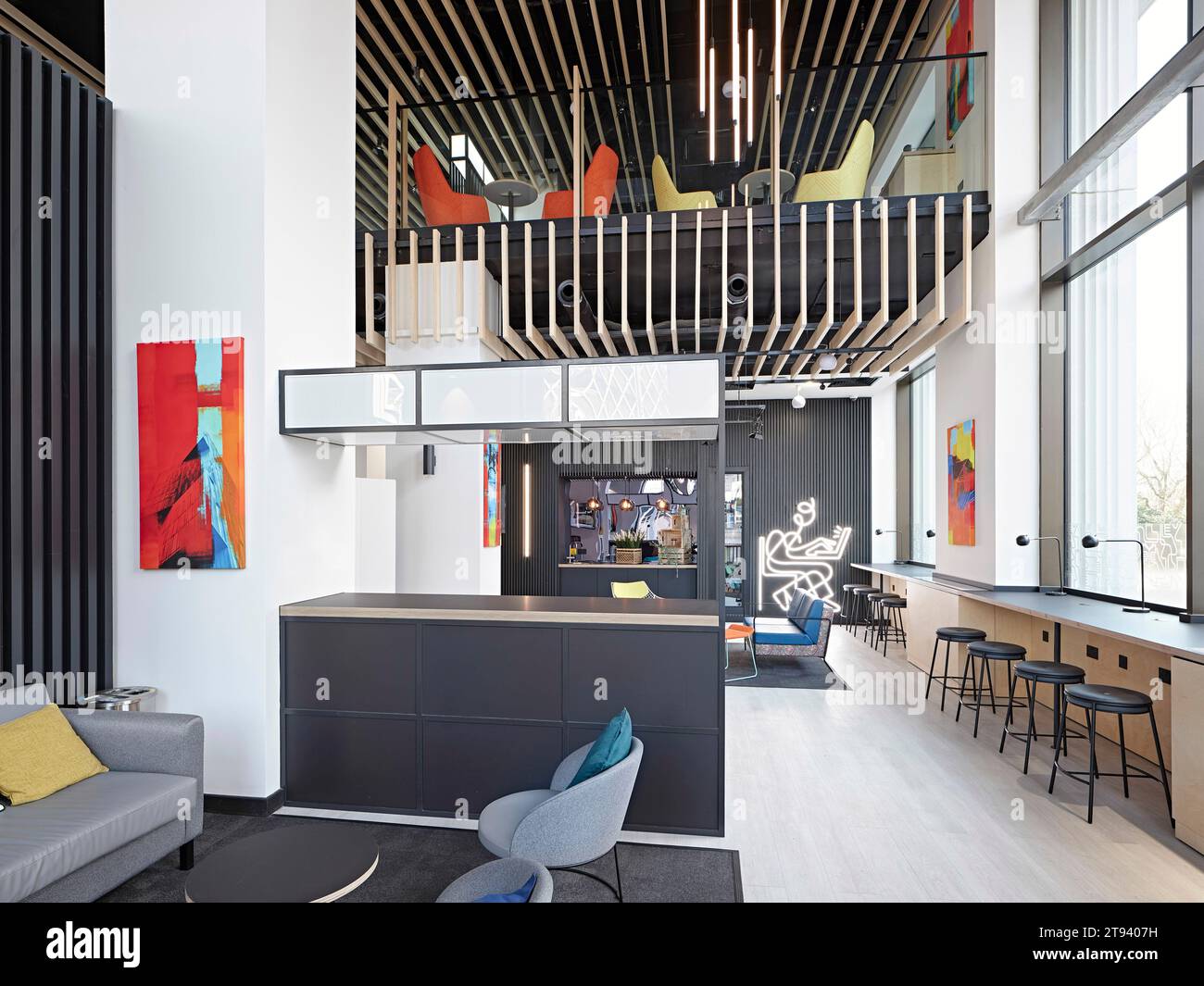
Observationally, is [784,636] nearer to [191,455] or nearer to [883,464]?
[883,464]

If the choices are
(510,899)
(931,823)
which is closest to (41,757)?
(510,899)

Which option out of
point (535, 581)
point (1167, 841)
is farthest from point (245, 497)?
point (535, 581)

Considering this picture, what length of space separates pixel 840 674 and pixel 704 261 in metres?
4.37

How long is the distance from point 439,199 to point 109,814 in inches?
199

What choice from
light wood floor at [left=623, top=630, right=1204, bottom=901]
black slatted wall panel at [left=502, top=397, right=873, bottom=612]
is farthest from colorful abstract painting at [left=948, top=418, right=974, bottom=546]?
black slatted wall panel at [left=502, top=397, right=873, bottom=612]

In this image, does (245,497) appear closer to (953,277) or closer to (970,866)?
(970,866)

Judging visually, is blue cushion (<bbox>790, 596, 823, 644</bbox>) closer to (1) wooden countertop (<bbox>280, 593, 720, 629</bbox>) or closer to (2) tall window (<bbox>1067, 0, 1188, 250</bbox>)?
(1) wooden countertop (<bbox>280, 593, 720, 629</bbox>)

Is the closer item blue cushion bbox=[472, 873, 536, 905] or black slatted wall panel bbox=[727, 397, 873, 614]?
blue cushion bbox=[472, 873, 536, 905]

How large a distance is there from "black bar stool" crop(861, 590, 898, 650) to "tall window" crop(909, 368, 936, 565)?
37.0 inches

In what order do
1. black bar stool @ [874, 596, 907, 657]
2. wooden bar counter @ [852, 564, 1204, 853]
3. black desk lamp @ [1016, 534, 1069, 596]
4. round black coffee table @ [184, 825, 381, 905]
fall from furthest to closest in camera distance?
black bar stool @ [874, 596, 907, 657] → black desk lamp @ [1016, 534, 1069, 596] → wooden bar counter @ [852, 564, 1204, 853] → round black coffee table @ [184, 825, 381, 905]

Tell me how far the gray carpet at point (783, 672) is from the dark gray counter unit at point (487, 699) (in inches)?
128

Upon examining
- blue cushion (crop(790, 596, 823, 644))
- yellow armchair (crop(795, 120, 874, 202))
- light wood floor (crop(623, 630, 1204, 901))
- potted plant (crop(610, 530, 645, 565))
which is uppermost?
yellow armchair (crop(795, 120, 874, 202))

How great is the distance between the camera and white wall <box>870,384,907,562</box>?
10.4 meters
